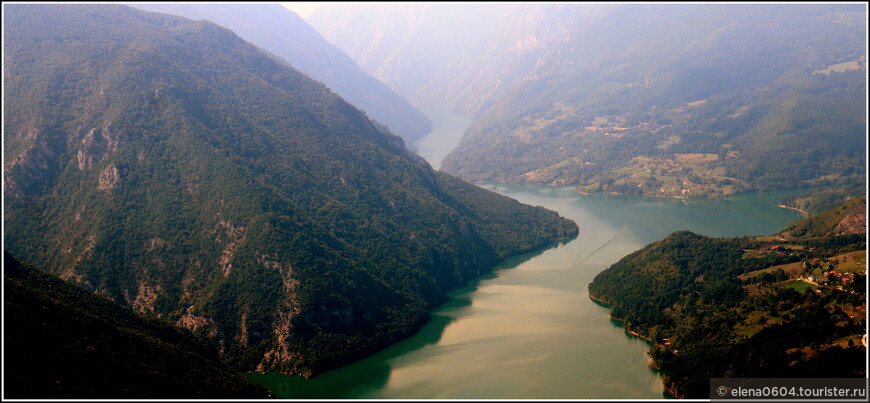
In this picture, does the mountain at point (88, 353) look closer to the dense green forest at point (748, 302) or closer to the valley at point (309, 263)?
the valley at point (309, 263)

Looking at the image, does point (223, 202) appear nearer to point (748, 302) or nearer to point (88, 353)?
point (88, 353)

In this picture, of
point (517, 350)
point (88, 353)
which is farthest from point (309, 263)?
point (88, 353)

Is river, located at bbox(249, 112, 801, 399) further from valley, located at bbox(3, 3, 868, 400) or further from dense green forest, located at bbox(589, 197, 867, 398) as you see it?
dense green forest, located at bbox(589, 197, 867, 398)

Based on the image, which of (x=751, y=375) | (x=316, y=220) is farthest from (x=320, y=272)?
(x=751, y=375)

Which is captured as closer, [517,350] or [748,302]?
[748,302]

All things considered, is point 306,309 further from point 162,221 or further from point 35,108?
point 35,108
